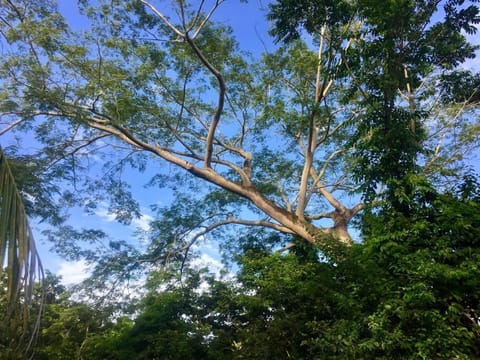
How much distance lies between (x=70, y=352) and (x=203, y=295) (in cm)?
297

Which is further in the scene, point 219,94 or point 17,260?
point 219,94

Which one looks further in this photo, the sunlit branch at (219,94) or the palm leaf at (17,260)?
the sunlit branch at (219,94)

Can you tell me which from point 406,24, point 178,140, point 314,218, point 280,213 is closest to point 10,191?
point 406,24

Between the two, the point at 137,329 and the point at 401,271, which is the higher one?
the point at 137,329

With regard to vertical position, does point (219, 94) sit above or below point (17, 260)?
above

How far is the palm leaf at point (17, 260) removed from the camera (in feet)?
4.86

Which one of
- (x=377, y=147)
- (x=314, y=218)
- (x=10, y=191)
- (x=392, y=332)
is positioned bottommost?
(x=392, y=332)

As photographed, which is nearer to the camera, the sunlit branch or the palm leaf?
the palm leaf

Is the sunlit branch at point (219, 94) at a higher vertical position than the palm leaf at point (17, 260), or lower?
higher

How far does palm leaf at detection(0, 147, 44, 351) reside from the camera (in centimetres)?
148

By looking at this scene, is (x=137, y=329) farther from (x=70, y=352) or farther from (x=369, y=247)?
(x=369, y=247)

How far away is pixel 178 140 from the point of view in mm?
9914

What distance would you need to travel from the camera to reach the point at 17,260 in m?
1.50

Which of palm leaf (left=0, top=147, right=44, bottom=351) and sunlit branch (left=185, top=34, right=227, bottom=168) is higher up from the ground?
sunlit branch (left=185, top=34, right=227, bottom=168)
